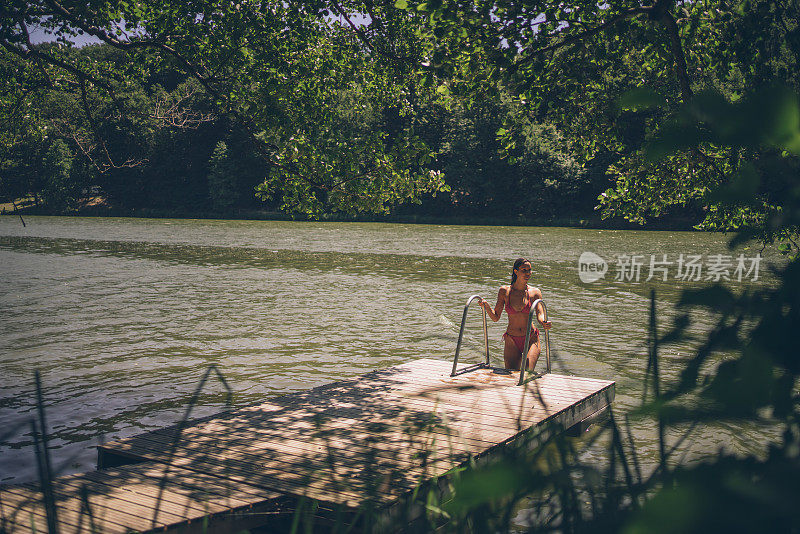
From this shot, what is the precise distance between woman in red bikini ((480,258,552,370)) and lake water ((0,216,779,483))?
5.39 feet

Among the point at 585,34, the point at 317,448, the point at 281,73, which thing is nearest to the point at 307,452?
the point at 317,448

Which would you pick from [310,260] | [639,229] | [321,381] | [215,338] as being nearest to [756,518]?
[321,381]

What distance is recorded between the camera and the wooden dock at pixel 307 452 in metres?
4.84

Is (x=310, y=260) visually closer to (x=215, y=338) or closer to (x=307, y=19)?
(x=215, y=338)

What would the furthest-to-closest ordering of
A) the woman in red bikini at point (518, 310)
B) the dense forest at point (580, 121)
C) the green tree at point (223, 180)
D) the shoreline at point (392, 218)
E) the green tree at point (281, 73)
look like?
the green tree at point (223, 180)
the shoreline at point (392, 218)
the green tree at point (281, 73)
the woman in red bikini at point (518, 310)
the dense forest at point (580, 121)

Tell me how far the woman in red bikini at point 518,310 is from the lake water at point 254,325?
5.39ft

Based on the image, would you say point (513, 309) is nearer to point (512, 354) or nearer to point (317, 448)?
point (512, 354)

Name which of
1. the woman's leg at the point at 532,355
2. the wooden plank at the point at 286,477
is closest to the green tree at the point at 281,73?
the woman's leg at the point at 532,355

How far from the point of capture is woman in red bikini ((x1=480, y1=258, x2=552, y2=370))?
9992 millimetres

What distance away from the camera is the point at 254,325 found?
17562 millimetres

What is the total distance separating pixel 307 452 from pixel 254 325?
450 inches

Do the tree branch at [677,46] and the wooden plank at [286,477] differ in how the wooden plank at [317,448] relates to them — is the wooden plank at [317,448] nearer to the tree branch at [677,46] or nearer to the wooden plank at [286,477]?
the wooden plank at [286,477]

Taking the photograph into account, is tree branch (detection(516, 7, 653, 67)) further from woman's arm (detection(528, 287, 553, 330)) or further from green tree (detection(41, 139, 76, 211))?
green tree (detection(41, 139, 76, 211))

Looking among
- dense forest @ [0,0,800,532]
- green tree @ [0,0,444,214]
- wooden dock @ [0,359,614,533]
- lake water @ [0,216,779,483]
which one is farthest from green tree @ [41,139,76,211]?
wooden dock @ [0,359,614,533]
